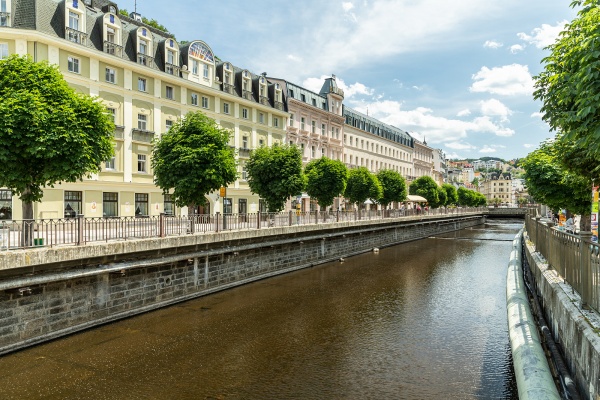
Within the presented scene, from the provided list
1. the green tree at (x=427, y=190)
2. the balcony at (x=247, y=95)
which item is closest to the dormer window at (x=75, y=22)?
the balcony at (x=247, y=95)

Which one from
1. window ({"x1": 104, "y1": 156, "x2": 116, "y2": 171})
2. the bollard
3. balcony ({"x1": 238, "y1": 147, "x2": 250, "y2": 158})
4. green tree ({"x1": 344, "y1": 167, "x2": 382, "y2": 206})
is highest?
balcony ({"x1": 238, "y1": 147, "x2": 250, "y2": 158})

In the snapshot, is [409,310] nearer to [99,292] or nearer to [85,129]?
[99,292]

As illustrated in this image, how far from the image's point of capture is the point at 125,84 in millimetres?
32562

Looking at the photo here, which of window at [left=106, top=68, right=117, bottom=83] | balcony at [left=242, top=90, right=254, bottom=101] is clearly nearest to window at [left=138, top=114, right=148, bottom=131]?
window at [left=106, top=68, right=117, bottom=83]

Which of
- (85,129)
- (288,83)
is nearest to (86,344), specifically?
(85,129)

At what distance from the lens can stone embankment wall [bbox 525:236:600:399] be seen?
6.61 metres

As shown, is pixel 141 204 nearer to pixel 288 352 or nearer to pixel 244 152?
pixel 244 152

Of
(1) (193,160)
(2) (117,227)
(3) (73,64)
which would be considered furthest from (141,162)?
(2) (117,227)

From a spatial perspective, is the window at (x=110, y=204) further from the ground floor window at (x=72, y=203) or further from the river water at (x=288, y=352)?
the river water at (x=288, y=352)

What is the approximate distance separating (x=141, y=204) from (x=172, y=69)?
38.2 feet

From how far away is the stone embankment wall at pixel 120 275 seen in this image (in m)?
12.2

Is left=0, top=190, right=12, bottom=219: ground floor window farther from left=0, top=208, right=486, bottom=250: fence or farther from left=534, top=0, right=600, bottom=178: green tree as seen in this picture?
left=534, top=0, right=600, bottom=178: green tree

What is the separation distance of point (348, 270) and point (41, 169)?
62.1 feet

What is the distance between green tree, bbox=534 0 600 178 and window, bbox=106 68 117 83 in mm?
29107
